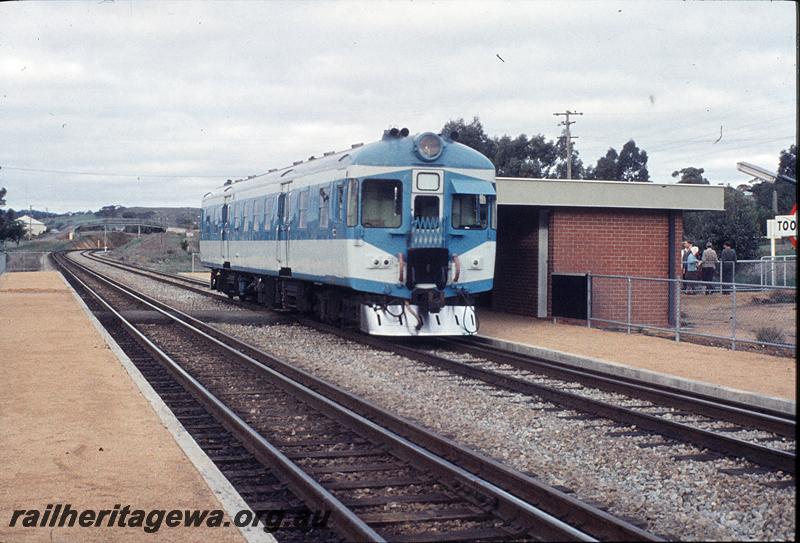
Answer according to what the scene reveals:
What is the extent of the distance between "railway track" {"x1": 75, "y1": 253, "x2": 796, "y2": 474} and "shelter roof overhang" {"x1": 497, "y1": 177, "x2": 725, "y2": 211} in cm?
552

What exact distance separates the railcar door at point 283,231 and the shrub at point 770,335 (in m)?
9.53

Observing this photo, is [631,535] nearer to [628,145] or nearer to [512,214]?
[512,214]

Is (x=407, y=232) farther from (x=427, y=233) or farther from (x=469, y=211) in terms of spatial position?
(x=469, y=211)

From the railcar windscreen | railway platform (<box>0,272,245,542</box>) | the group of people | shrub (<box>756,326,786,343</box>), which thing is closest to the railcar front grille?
the railcar windscreen

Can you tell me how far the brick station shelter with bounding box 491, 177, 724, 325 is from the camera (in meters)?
21.2

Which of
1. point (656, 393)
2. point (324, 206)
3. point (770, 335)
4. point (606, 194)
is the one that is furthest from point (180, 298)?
point (656, 393)

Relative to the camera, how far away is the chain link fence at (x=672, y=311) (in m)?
19.2

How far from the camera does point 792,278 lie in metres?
29.0

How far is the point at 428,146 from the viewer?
1728 centimetres

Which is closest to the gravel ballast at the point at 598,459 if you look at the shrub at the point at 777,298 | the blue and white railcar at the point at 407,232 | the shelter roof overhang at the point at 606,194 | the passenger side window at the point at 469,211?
the blue and white railcar at the point at 407,232

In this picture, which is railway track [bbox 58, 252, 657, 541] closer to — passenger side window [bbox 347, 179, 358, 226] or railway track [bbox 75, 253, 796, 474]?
railway track [bbox 75, 253, 796, 474]

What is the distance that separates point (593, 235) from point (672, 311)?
2.39 metres

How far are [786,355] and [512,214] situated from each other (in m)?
8.62

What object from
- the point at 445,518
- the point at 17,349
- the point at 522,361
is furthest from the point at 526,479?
the point at 17,349
